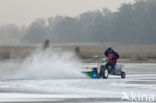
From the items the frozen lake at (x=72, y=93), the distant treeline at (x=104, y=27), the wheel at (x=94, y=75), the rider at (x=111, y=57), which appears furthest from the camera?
the distant treeline at (x=104, y=27)

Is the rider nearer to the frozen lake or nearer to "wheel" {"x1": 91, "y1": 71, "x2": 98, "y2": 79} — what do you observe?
"wheel" {"x1": 91, "y1": 71, "x2": 98, "y2": 79}

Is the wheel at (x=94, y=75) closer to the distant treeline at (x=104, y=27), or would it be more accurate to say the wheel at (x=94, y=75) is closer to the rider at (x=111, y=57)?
the rider at (x=111, y=57)

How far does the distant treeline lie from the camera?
120125 mm

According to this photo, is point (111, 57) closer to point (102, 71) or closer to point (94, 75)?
point (102, 71)

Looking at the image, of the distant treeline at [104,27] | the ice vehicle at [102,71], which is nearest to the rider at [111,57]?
the ice vehicle at [102,71]

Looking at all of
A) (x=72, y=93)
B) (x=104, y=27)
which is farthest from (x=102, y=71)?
(x=104, y=27)

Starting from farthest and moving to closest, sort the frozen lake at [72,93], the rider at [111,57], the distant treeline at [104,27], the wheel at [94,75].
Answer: the distant treeline at [104,27]
the rider at [111,57]
the wheel at [94,75]
the frozen lake at [72,93]

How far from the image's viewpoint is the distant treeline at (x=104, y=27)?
12012cm

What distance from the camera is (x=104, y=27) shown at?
424 feet

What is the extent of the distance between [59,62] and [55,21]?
112 metres

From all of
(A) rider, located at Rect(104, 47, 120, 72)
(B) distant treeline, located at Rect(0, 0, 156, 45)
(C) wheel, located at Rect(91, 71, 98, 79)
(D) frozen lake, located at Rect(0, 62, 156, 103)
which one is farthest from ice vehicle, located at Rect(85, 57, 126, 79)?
(B) distant treeline, located at Rect(0, 0, 156, 45)

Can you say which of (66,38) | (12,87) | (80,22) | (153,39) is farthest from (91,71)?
(80,22)

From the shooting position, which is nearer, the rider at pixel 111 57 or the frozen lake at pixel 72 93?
the frozen lake at pixel 72 93

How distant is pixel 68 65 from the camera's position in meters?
28.6
